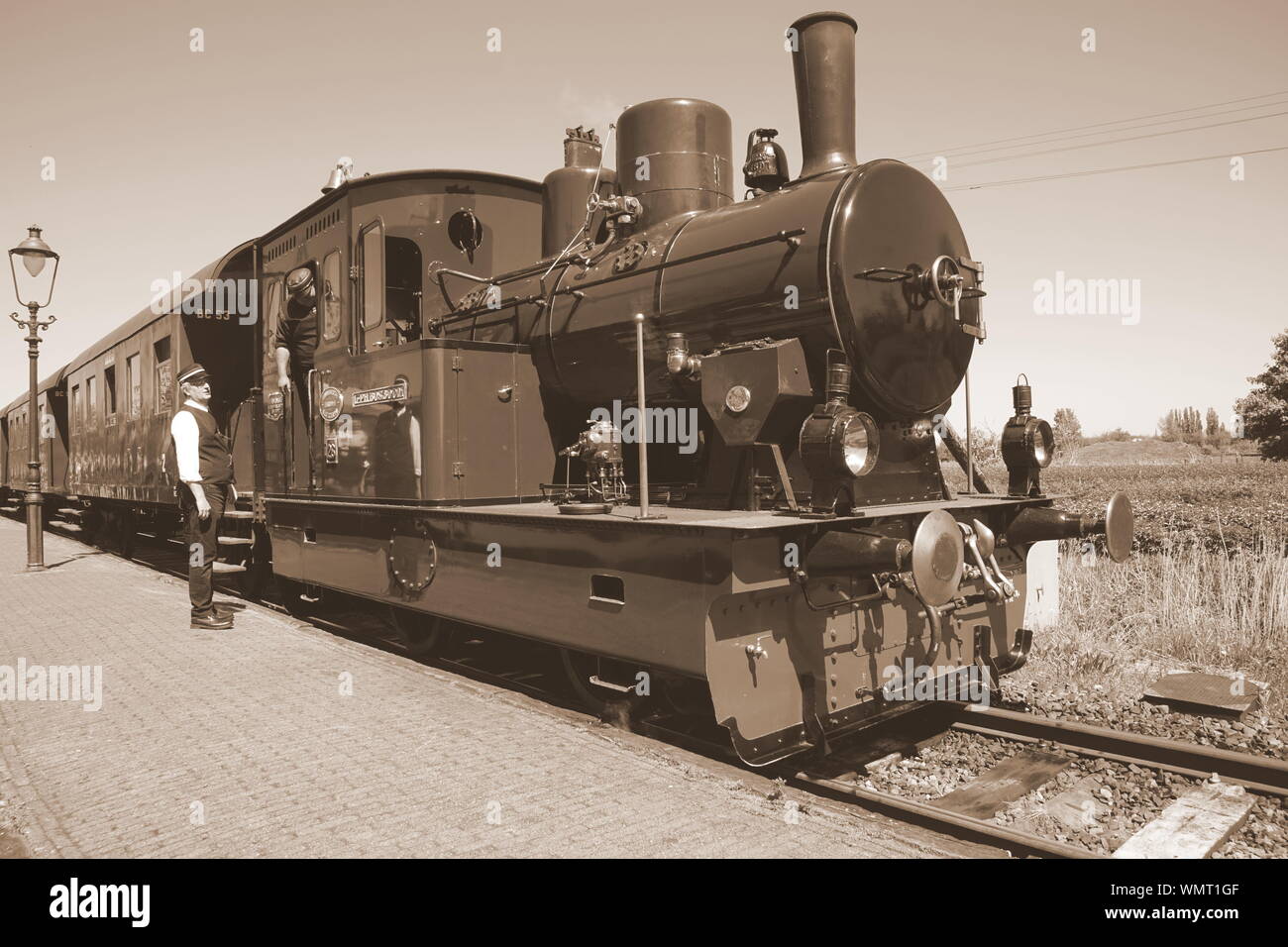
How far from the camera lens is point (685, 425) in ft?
15.6

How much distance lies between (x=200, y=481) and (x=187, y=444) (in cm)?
32

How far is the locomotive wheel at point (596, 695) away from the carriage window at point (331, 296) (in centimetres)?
336

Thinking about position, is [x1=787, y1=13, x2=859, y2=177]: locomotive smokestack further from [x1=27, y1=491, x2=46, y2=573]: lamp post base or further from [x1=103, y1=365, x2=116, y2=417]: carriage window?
[x1=103, y1=365, x2=116, y2=417]: carriage window

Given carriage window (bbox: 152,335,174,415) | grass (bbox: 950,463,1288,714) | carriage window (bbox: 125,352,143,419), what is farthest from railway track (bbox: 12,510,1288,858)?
carriage window (bbox: 125,352,143,419)

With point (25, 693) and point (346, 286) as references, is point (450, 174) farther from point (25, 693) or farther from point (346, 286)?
point (25, 693)

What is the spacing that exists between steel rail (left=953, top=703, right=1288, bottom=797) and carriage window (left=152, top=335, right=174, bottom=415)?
9102 millimetres

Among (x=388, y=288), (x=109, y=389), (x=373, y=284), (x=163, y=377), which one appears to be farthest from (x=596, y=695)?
(x=109, y=389)

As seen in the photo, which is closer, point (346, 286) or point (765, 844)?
point (765, 844)

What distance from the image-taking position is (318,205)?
270 inches

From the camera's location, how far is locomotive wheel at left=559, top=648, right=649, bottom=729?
4641 mm

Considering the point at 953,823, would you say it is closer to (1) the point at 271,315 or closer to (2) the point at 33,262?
(1) the point at 271,315

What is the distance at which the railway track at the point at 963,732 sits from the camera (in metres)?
3.34
